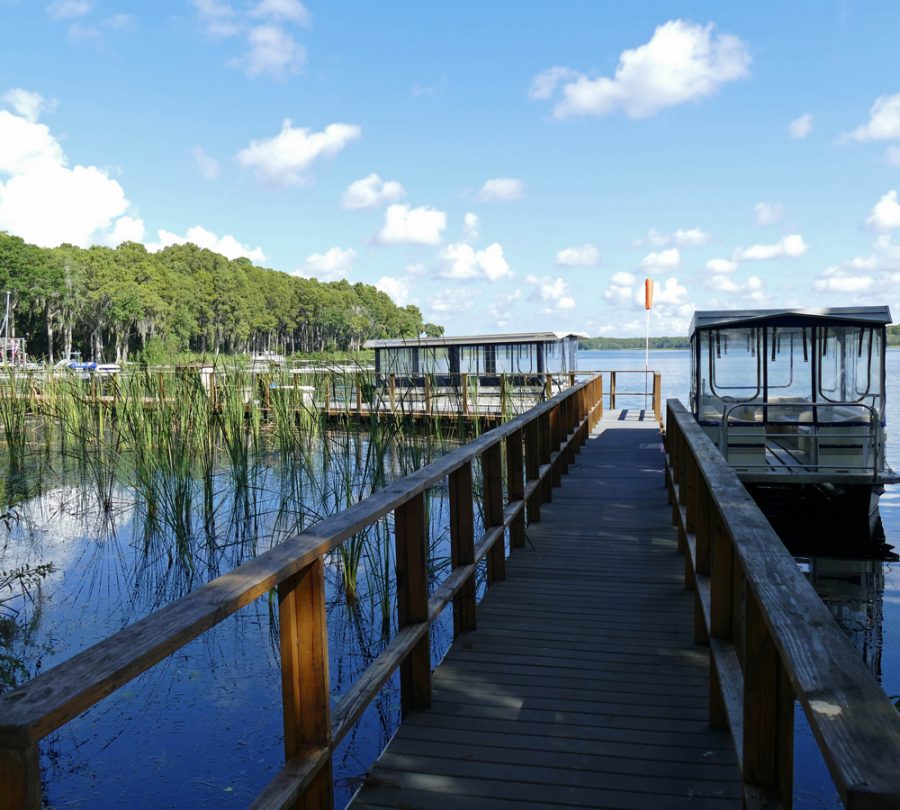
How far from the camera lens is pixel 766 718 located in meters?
1.92

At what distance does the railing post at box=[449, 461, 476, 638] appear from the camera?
3896 millimetres

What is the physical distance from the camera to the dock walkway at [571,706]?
8.46 feet

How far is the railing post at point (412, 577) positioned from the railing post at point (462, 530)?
0.74m

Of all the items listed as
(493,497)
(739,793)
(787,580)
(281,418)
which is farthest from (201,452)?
(787,580)

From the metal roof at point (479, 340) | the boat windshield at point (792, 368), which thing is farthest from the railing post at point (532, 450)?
the metal roof at point (479, 340)

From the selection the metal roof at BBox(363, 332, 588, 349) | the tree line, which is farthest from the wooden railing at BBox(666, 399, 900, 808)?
the tree line

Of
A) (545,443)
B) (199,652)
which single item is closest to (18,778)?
(199,652)

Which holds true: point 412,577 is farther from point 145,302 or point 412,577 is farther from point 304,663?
point 145,302

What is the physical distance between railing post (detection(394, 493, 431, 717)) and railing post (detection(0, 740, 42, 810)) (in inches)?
77.6

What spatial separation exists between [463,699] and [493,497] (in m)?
1.50

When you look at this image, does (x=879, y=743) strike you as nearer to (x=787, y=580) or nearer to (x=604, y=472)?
(x=787, y=580)

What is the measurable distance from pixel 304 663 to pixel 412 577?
1.00 m

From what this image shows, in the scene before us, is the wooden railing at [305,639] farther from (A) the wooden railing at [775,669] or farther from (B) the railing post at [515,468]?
(A) the wooden railing at [775,669]

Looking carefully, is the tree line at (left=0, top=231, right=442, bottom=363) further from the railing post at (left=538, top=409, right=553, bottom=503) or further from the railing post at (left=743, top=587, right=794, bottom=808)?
the railing post at (left=743, top=587, right=794, bottom=808)
